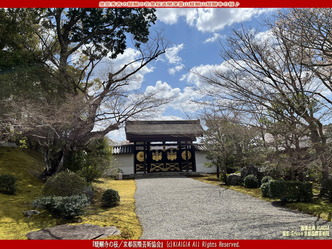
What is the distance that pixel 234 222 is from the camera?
6145 mm

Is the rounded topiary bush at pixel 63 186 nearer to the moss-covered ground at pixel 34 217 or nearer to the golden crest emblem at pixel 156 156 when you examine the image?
the moss-covered ground at pixel 34 217

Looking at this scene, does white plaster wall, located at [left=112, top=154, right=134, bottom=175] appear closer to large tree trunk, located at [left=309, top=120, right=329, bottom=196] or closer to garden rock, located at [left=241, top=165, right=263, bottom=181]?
garden rock, located at [left=241, top=165, right=263, bottom=181]

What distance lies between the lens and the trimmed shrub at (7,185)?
8955mm

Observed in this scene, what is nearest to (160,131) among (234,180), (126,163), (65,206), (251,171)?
(126,163)

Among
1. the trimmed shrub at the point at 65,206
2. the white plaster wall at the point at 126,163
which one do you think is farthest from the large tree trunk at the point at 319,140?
the white plaster wall at the point at 126,163

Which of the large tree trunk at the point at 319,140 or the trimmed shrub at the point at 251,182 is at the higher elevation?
the large tree trunk at the point at 319,140

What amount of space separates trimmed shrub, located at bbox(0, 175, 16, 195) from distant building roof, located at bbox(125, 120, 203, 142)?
1222cm

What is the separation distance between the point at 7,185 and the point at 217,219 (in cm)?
764

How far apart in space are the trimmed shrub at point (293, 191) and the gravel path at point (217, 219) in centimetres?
55

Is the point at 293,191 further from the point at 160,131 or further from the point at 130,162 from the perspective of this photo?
the point at 130,162

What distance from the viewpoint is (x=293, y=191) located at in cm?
862

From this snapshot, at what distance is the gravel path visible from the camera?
207 inches

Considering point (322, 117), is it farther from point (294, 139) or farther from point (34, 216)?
Result: point (34, 216)

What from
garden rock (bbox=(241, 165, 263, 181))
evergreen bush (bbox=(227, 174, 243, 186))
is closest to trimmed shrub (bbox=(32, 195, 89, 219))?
evergreen bush (bbox=(227, 174, 243, 186))
